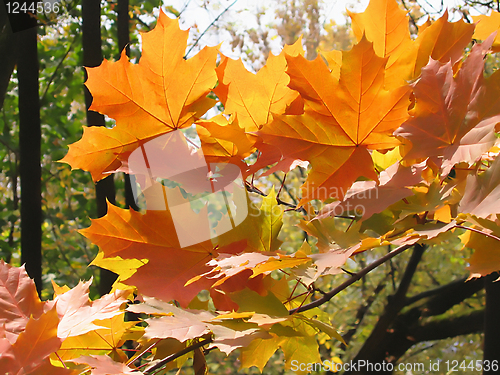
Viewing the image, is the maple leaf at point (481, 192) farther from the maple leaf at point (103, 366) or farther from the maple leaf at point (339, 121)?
the maple leaf at point (103, 366)

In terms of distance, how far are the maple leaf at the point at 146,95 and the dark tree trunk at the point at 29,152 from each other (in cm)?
110

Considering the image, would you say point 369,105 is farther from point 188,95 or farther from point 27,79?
point 27,79

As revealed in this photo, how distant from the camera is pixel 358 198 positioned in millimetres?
200

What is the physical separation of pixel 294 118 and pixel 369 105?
0.04m

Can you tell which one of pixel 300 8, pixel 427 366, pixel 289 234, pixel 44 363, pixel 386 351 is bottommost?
pixel 427 366

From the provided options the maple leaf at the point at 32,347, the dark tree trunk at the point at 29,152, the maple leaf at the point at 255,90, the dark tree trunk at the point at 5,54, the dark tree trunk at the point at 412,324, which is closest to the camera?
the maple leaf at the point at 32,347

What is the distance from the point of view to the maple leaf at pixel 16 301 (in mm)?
220

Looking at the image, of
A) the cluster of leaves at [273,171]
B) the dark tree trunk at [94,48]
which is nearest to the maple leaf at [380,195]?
the cluster of leaves at [273,171]

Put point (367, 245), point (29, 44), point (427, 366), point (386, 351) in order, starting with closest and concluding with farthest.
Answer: point (367, 245), point (29, 44), point (386, 351), point (427, 366)

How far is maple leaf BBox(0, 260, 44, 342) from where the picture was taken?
0.72 feet

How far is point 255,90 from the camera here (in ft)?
0.89

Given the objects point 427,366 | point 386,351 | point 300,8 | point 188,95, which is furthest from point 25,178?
point 427,366

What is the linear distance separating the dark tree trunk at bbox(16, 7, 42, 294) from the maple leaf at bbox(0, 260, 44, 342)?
3.57ft

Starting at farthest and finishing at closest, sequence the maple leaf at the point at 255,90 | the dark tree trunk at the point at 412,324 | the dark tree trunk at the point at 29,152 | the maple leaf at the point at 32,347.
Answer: the dark tree trunk at the point at 412,324
the dark tree trunk at the point at 29,152
the maple leaf at the point at 255,90
the maple leaf at the point at 32,347
